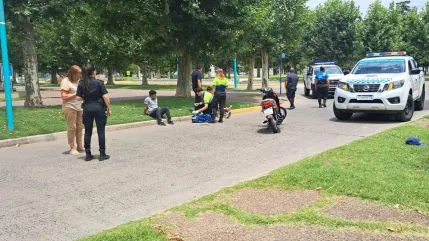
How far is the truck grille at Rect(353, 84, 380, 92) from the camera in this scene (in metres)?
12.9

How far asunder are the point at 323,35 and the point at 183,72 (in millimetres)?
25522

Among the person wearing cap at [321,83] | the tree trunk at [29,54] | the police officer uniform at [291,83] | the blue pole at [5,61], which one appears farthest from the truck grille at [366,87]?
the tree trunk at [29,54]

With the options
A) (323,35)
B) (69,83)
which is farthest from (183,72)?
(323,35)

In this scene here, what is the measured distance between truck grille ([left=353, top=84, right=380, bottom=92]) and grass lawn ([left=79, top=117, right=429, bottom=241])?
4460 millimetres

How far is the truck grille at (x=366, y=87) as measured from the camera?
42.4 ft

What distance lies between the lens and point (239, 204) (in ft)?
17.7

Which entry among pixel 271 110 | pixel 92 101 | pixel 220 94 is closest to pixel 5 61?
pixel 92 101

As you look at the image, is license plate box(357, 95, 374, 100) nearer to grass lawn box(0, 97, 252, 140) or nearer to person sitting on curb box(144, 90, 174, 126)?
person sitting on curb box(144, 90, 174, 126)

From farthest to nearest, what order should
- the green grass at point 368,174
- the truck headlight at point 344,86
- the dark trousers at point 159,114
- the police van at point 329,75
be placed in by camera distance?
the police van at point 329,75 < the dark trousers at point 159,114 < the truck headlight at point 344,86 < the green grass at point 368,174

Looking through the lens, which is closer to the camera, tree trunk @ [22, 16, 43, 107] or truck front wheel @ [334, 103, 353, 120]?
truck front wheel @ [334, 103, 353, 120]

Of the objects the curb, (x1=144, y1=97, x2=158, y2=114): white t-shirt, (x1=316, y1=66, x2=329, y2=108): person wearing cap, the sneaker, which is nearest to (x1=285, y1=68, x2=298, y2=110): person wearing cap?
(x1=316, y1=66, x2=329, y2=108): person wearing cap

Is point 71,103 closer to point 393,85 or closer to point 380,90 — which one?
point 380,90

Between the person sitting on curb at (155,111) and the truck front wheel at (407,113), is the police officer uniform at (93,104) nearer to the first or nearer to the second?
the person sitting on curb at (155,111)

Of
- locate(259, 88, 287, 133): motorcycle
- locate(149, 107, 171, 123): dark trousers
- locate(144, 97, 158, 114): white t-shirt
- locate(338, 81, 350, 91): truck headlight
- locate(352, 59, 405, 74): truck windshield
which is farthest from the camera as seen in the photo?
locate(144, 97, 158, 114): white t-shirt
